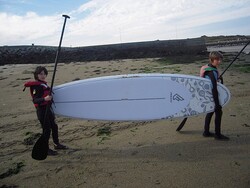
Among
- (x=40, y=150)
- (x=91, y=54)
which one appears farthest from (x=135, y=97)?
(x=91, y=54)

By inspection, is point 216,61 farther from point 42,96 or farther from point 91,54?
point 91,54

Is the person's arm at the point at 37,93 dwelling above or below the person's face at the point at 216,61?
below

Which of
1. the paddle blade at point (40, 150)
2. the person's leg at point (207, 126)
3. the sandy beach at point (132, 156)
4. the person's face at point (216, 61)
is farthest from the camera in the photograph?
the person's leg at point (207, 126)

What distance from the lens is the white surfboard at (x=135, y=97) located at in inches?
162

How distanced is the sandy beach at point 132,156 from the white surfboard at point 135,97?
18.2 inches

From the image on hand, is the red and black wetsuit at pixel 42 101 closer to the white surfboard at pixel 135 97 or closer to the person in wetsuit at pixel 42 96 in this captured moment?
the person in wetsuit at pixel 42 96

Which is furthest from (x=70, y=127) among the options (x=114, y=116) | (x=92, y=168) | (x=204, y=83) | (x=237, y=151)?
(x=237, y=151)

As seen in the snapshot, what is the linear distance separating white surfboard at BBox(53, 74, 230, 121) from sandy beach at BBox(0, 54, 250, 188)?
0.46 metres

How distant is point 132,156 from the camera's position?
3.67 m

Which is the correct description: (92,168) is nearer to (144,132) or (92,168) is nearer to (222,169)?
(144,132)

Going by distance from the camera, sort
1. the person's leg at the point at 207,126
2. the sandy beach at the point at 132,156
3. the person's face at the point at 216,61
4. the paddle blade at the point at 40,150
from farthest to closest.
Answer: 1. the person's leg at the point at 207,126
2. the person's face at the point at 216,61
3. the paddle blade at the point at 40,150
4. the sandy beach at the point at 132,156

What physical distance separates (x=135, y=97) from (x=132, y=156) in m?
0.99

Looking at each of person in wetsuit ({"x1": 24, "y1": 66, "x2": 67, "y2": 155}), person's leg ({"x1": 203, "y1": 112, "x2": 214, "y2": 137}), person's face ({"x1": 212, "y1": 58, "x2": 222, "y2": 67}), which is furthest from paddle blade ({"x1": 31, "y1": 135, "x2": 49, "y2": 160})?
person's face ({"x1": 212, "y1": 58, "x2": 222, "y2": 67})

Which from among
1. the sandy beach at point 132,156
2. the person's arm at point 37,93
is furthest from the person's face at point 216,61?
the person's arm at point 37,93
